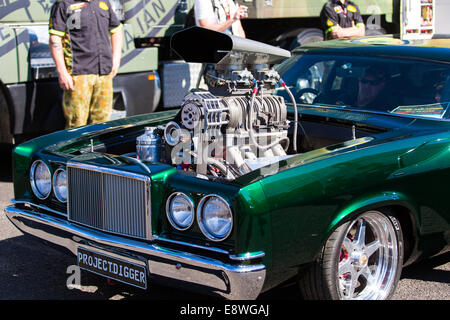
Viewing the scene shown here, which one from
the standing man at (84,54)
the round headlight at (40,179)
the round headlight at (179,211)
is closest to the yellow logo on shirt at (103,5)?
the standing man at (84,54)

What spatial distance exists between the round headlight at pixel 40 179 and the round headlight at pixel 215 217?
3.89ft

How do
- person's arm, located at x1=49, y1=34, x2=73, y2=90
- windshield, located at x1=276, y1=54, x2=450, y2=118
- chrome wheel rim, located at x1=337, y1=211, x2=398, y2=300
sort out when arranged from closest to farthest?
chrome wheel rim, located at x1=337, y1=211, x2=398, y2=300 → windshield, located at x1=276, y1=54, x2=450, y2=118 → person's arm, located at x1=49, y1=34, x2=73, y2=90

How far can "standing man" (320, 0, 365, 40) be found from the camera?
820cm

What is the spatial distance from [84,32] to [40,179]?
2610mm

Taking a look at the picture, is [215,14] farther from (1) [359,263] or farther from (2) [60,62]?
(1) [359,263]

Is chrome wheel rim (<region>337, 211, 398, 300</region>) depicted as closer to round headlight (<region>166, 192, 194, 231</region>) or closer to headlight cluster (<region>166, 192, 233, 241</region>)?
headlight cluster (<region>166, 192, 233, 241</region>)

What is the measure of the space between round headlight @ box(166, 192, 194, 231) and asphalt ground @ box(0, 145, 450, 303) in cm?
49

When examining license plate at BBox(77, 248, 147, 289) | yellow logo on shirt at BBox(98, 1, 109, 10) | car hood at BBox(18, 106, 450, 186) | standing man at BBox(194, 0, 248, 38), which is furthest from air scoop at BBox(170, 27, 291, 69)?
standing man at BBox(194, 0, 248, 38)

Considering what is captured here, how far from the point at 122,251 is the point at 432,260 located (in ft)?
7.29

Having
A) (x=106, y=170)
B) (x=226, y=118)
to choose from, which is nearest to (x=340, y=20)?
(x=226, y=118)

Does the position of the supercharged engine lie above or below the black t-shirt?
below

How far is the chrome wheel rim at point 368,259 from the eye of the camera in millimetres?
3395

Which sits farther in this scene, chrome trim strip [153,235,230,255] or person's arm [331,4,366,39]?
person's arm [331,4,366,39]
